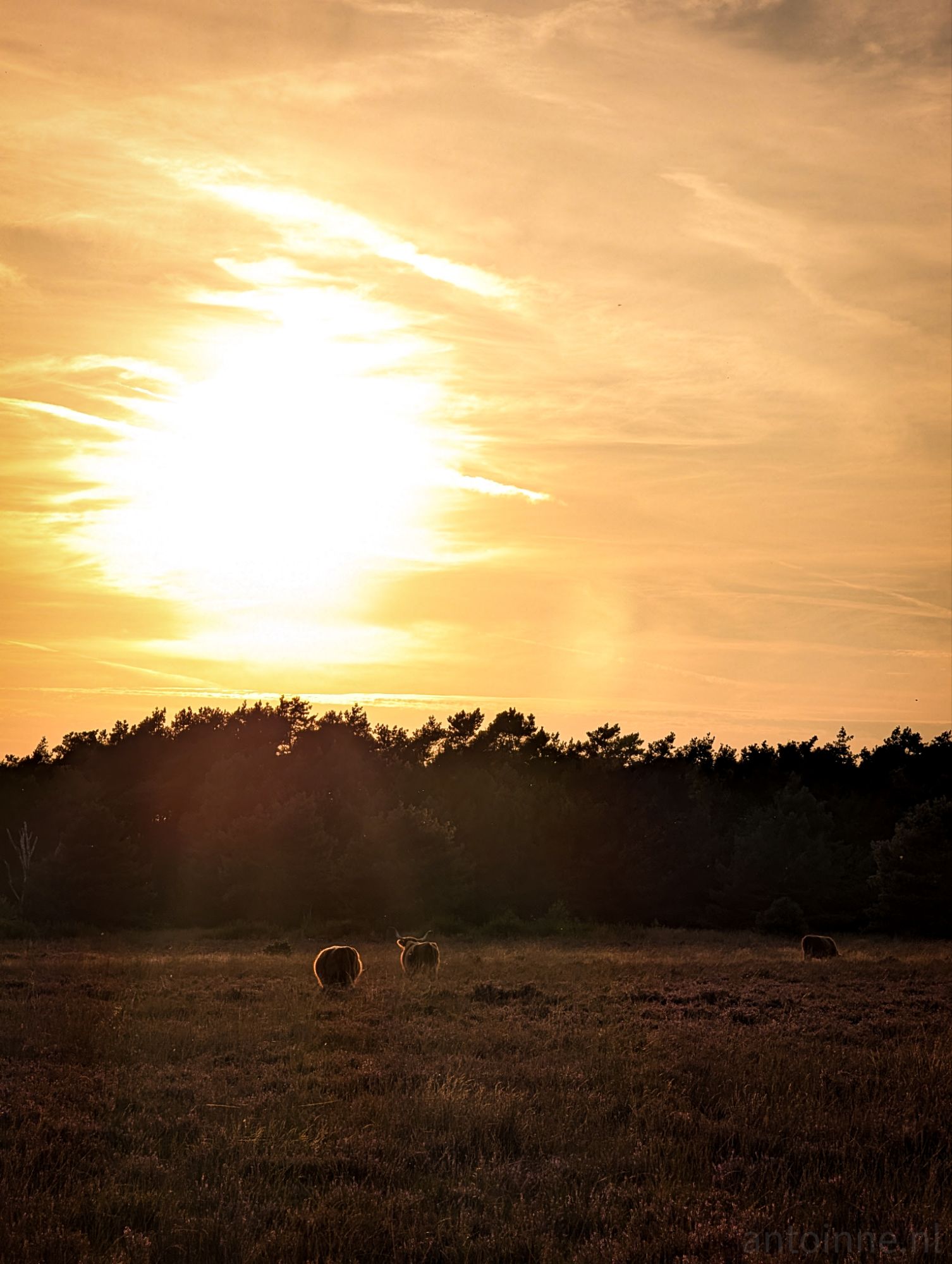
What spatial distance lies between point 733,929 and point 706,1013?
3830 centimetres

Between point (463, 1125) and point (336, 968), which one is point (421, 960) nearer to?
point (336, 968)

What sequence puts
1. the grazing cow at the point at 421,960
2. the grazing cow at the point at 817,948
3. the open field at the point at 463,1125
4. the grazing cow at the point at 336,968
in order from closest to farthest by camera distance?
the open field at the point at 463,1125 < the grazing cow at the point at 336,968 < the grazing cow at the point at 421,960 < the grazing cow at the point at 817,948

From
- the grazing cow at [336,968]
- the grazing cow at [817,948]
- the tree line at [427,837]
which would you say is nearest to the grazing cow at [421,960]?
the grazing cow at [336,968]

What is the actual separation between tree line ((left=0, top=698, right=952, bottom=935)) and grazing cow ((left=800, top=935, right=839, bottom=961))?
20681mm

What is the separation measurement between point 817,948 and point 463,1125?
71.7ft

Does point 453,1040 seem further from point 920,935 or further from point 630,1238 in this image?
point 920,935

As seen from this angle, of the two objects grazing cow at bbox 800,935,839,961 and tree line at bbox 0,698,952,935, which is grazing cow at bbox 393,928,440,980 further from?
tree line at bbox 0,698,952,935

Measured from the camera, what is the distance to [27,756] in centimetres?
7481

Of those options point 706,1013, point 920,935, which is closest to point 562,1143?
point 706,1013

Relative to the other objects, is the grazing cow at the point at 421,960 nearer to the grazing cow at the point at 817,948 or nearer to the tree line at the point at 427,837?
the grazing cow at the point at 817,948

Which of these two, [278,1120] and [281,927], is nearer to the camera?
[278,1120]

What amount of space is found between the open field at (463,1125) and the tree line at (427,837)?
28159mm

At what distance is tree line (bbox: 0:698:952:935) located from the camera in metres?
49.2

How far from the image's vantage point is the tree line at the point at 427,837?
4919 cm
